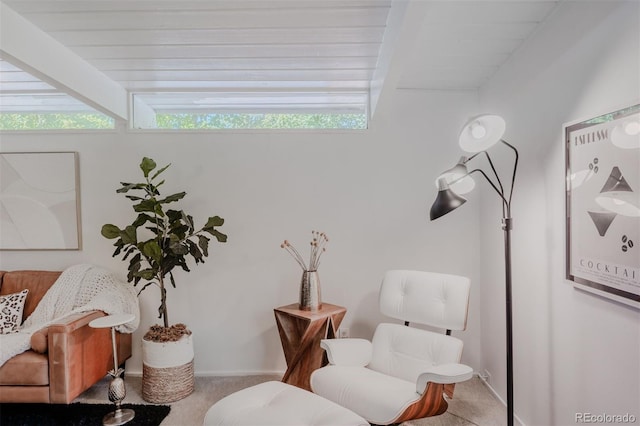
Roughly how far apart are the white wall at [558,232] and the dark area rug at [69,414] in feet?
7.62

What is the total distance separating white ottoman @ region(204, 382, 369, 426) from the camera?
1563 mm

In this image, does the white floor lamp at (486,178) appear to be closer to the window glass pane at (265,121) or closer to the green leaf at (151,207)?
the window glass pane at (265,121)

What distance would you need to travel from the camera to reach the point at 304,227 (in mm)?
3000

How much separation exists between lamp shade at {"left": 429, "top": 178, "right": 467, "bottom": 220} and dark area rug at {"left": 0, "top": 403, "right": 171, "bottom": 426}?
7.01ft

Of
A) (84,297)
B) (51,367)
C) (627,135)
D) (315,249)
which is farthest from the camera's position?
(315,249)

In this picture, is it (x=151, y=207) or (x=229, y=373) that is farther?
(x=229, y=373)

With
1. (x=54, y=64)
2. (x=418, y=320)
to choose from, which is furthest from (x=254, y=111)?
(x=418, y=320)

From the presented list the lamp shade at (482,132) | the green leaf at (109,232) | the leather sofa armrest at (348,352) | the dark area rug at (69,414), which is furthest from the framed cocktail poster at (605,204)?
the green leaf at (109,232)

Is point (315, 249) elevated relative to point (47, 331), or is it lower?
elevated

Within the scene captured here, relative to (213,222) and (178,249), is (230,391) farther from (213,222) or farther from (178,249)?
(213,222)

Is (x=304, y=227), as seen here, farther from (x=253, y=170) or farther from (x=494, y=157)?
(x=494, y=157)

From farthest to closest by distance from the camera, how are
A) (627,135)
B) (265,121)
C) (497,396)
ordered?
1. (265,121)
2. (497,396)
3. (627,135)

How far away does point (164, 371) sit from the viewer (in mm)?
2498

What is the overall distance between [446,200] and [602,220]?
640mm
